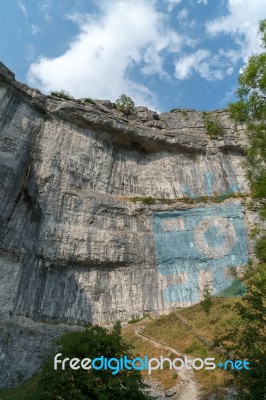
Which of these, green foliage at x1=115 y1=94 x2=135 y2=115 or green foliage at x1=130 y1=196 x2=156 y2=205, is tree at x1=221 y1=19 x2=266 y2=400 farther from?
green foliage at x1=115 y1=94 x2=135 y2=115

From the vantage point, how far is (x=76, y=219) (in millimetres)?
28219

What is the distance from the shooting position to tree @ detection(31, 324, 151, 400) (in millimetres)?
9336

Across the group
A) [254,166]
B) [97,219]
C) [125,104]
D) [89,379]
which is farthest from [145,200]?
[89,379]

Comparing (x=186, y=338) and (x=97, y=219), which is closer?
(x=186, y=338)

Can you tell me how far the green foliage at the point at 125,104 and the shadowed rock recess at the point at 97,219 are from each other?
0.89 metres

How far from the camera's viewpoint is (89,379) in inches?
378

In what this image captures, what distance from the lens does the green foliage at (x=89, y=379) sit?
9.34 meters

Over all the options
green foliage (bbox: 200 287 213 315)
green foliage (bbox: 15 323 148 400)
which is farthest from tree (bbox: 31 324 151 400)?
green foliage (bbox: 200 287 213 315)

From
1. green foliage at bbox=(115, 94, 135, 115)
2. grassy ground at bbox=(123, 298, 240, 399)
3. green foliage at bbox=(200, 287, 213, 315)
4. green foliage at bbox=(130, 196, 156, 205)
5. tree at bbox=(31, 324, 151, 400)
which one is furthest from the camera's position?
green foliage at bbox=(115, 94, 135, 115)

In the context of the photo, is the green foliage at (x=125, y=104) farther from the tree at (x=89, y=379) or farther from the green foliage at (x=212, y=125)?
the tree at (x=89, y=379)

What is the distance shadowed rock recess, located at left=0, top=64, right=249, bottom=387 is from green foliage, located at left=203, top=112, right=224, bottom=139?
4.91 feet

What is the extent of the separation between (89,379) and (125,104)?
3081 centimetres

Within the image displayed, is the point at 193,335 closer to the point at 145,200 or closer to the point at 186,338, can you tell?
the point at 186,338

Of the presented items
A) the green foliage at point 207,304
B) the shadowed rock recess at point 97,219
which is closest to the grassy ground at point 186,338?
the green foliage at point 207,304
